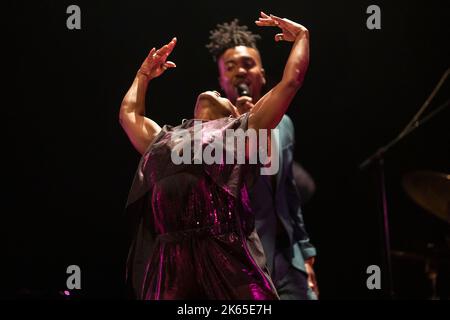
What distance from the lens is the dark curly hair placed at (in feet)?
9.64

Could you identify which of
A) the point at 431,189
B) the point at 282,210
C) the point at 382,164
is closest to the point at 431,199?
the point at 431,189

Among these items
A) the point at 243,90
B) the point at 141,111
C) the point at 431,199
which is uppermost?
the point at 243,90

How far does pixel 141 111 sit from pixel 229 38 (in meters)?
1.07

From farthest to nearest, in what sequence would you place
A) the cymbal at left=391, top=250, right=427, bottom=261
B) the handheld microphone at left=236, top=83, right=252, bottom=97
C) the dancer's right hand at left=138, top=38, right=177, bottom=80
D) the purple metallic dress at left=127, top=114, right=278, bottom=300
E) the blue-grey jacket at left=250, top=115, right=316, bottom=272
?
the cymbal at left=391, top=250, right=427, bottom=261 → the handheld microphone at left=236, top=83, right=252, bottom=97 → the blue-grey jacket at left=250, top=115, right=316, bottom=272 → the dancer's right hand at left=138, top=38, right=177, bottom=80 → the purple metallic dress at left=127, top=114, right=278, bottom=300

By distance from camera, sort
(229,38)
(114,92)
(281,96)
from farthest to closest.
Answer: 1. (114,92)
2. (229,38)
3. (281,96)

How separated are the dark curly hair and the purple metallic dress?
1.22 metres

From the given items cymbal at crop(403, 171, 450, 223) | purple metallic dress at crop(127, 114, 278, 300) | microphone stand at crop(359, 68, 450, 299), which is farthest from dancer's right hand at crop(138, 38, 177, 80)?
cymbal at crop(403, 171, 450, 223)

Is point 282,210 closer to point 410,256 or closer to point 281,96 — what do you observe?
point 410,256

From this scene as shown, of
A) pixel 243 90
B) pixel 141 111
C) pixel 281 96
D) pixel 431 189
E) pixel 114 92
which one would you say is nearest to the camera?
pixel 281 96

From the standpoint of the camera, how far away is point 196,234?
1698mm

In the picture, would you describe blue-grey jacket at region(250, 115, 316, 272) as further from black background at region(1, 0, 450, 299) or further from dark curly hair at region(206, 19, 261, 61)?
black background at region(1, 0, 450, 299)

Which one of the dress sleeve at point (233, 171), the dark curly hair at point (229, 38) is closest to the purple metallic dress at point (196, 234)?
the dress sleeve at point (233, 171)

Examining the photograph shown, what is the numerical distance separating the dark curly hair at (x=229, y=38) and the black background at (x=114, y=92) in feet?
0.44

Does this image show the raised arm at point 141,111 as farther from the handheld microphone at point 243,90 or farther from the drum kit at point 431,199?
the drum kit at point 431,199
